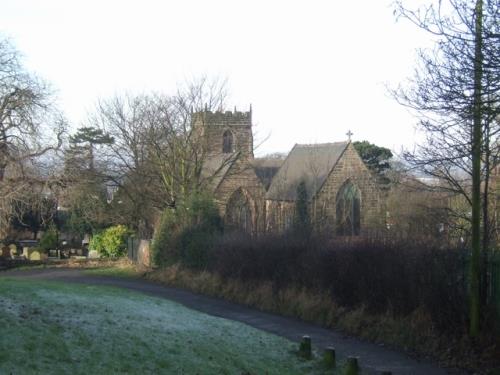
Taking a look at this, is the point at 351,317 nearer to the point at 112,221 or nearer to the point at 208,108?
the point at 208,108

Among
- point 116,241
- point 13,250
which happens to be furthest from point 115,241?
point 13,250

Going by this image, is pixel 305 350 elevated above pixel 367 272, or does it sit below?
below

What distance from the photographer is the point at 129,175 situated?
4100cm

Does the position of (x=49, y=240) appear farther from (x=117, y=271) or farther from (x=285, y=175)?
(x=285, y=175)

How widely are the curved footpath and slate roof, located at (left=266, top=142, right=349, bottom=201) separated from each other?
2343 centimetres

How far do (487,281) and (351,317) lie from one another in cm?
388

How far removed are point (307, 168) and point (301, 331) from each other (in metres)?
39.3

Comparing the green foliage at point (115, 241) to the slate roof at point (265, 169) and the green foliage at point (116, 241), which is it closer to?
the green foliage at point (116, 241)

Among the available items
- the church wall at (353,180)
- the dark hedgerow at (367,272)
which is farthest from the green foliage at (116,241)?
the dark hedgerow at (367,272)

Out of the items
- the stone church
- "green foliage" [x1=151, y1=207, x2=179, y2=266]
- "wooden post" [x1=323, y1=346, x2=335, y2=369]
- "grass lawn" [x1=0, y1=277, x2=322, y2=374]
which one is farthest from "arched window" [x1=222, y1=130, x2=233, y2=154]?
"wooden post" [x1=323, y1=346, x2=335, y2=369]

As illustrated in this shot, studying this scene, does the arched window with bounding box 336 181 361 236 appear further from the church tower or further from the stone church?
the church tower

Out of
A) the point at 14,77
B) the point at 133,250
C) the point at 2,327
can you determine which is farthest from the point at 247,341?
the point at 133,250

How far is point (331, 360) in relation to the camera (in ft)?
40.9

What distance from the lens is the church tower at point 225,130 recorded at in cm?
3781
